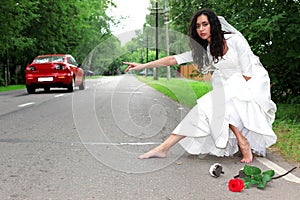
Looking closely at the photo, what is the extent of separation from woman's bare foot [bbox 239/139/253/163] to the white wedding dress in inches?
6.1

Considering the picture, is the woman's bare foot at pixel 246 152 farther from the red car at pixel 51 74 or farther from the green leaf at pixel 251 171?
the red car at pixel 51 74

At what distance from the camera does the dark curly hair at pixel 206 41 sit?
5.08 metres

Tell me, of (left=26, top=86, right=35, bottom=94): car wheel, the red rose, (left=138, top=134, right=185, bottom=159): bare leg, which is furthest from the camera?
(left=26, top=86, right=35, bottom=94): car wheel

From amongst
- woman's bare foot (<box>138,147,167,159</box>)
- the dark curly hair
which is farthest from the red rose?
the dark curly hair

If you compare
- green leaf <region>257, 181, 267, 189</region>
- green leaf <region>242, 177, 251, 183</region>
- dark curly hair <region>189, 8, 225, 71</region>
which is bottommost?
green leaf <region>257, 181, 267, 189</region>

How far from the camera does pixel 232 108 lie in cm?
516

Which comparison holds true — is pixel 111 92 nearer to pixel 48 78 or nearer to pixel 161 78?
pixel 161 78

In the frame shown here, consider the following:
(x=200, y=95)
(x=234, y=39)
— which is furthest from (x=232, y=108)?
(x=234, y=39)

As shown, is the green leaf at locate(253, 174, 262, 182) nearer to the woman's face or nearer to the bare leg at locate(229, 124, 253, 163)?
the bare leg at locate(229, 124, 253, 163)

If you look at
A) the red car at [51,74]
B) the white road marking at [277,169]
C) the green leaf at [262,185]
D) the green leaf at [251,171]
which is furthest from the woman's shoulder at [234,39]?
the red car at [51,74]

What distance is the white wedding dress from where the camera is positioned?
5102 mm

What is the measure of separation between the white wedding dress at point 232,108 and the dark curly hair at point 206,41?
0.29 feet

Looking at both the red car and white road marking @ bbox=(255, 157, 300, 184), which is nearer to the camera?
white road marking @ bbox=(255, 157, 300, 184)

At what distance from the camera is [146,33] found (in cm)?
492
